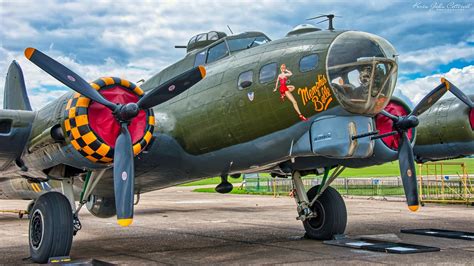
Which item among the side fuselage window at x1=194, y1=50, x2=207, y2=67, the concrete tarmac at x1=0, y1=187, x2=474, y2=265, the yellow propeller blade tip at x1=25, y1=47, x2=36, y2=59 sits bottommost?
the concrete tarmac at x1=0, y1=187, x2=474, y2=265

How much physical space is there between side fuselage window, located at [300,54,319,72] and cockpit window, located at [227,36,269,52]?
187cm

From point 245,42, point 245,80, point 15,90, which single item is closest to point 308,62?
point 245,80

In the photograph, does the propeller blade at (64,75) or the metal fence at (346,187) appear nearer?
the propeller blade at (64,75)

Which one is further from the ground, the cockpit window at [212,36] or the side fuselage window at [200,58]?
the cockpit window at [212,36]

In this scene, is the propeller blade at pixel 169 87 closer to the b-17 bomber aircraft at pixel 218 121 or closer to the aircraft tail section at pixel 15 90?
the b-17 bomber aircraft at pixel 218 121

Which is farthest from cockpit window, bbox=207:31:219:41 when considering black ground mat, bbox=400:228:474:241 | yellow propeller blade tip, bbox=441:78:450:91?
black ground mat, bbox=400:228:474:241

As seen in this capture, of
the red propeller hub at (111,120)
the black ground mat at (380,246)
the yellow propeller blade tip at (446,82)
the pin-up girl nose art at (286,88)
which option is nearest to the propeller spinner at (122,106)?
the red propeller hub at (111,120)

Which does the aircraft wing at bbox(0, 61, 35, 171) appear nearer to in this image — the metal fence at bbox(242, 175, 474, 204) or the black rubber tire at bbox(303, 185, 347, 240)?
the black rubber tire at bbox(303, 185, 347, 240)

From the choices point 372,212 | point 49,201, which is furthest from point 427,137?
point 49,201

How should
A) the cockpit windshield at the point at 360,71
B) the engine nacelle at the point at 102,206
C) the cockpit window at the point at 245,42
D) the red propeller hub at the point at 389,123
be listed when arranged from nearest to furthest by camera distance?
the cockpit windshield at the point at 360,71 → the cockpit window at the point at 245,42 → the red propeller hub at the point at 389,123 → the engine nacelle at the point at 102,206

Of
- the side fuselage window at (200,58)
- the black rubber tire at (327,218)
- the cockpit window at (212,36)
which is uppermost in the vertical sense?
the cockpit window at (212,36)

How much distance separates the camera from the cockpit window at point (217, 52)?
10044 millimetres

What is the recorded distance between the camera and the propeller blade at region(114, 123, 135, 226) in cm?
798

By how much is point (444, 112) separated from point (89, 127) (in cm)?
857
